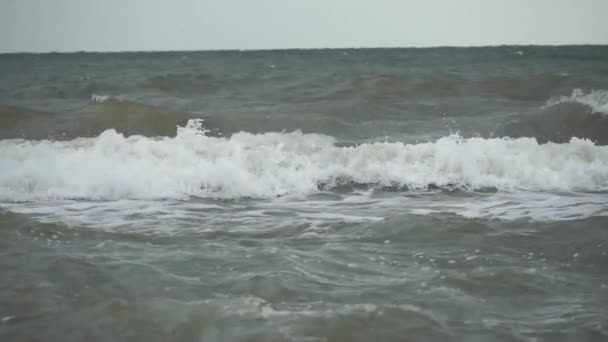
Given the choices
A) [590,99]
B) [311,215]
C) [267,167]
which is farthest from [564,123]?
[311,215]

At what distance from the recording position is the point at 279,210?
6309mm

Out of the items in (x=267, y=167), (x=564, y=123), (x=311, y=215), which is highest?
(x=564, y=123)

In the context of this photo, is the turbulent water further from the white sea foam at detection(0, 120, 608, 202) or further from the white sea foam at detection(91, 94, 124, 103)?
the white sea foam at detection(91, 94, 124, 103)

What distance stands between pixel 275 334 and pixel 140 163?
5.10 m

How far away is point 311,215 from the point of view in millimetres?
6008

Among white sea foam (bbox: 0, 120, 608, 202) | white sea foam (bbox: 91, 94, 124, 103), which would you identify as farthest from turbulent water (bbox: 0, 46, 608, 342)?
white sea foam (bbox: 91, 94, 124, 103)

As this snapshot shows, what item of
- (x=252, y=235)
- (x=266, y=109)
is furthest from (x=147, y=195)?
(x=266, y=109)

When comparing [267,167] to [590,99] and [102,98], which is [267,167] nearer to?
[102,98]

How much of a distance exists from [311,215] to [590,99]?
779 cm

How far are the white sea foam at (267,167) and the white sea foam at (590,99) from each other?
302 centimetres

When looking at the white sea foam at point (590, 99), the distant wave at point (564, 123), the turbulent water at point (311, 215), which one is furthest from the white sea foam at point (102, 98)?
the white sea foam at point (590, 99)

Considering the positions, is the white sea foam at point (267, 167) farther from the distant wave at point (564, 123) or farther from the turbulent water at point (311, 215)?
the distant wave at point (564, 123)

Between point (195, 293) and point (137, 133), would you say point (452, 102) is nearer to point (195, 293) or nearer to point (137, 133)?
point (137, 133)

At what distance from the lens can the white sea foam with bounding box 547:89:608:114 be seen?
11297 millimetres
